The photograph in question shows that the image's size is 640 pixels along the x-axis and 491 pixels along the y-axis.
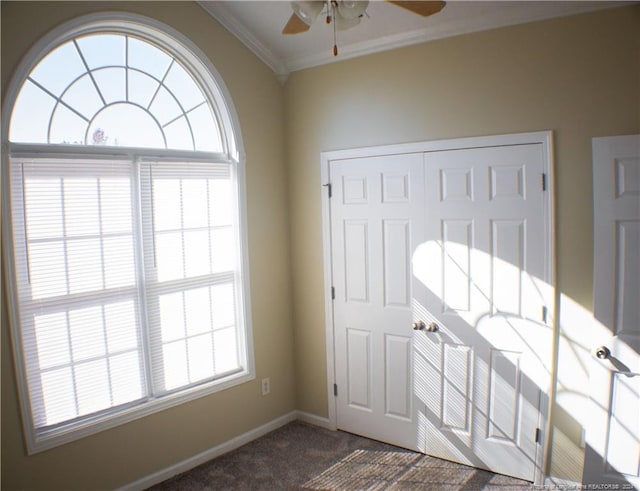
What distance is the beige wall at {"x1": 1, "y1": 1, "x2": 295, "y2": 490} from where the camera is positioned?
2.64 m

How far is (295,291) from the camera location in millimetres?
4125

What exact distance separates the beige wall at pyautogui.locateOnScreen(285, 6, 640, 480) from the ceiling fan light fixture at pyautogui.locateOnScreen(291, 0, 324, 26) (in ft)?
4.52

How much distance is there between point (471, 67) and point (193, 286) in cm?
223

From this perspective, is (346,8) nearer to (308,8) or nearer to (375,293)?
(308,8)

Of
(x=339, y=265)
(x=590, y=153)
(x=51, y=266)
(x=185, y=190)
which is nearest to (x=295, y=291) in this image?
(x=339, y=265)

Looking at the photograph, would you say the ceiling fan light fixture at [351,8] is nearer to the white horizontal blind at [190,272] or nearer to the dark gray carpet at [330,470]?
the white horizontal blind at [190,272]

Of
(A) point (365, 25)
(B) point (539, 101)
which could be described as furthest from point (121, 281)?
(B) point (539, 101)

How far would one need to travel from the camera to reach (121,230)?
121 inches

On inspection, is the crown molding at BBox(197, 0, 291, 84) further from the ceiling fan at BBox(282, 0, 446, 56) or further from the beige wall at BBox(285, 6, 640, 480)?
the ceiling fan at BBox(282, 0, 446, 56)

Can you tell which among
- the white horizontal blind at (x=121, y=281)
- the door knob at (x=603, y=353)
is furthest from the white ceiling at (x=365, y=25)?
the door knob at (x=603, y=353)

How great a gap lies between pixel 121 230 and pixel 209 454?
161 centimetres

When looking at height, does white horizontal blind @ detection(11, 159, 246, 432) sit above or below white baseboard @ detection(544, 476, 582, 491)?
above

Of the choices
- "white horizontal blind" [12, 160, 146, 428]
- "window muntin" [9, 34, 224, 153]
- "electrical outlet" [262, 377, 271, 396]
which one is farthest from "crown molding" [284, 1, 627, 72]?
"electrical outlet" [262, 377, 271, 396]

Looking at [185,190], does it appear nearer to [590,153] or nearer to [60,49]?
[60,49]
